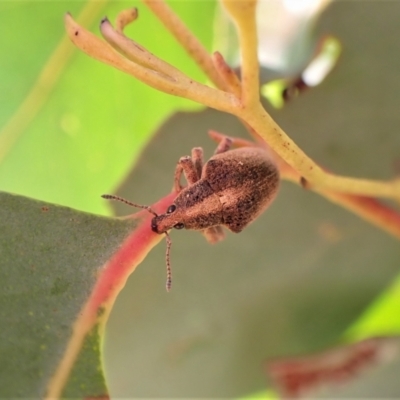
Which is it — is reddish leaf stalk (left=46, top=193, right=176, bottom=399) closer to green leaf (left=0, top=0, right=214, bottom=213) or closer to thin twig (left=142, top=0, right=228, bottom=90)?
thin twig (left=142, top=0, right=228, bottom=90)

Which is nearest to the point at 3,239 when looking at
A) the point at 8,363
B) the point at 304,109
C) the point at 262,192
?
the point at 8,363

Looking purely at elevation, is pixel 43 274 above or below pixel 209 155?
above

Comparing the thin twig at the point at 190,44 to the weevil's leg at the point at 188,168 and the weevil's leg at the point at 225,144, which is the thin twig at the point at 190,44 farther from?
the weevil's leg at the point at 188,168

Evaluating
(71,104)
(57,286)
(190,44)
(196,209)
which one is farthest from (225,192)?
(71,104)

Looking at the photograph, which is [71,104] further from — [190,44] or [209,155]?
[190,44]

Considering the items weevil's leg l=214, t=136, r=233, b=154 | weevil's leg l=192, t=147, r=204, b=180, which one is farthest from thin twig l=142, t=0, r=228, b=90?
weevil's leg l=192, t=147, r=204, b=180

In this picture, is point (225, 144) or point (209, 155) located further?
point (209, 155)

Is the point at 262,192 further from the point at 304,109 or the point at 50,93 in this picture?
the point at 50,93
